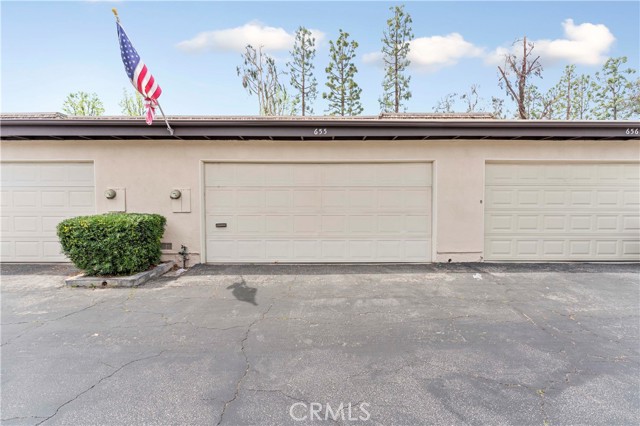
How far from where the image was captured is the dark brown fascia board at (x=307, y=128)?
6.31 m

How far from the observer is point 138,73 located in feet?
17.7

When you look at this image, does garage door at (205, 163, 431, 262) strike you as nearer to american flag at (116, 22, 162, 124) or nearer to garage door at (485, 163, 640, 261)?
garage door at (485, 163, 640, 261)

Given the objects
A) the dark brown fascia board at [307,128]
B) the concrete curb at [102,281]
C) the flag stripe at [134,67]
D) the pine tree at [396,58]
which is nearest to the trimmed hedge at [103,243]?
the concrete curb at [102,281]

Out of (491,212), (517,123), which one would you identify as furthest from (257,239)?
(517,123)

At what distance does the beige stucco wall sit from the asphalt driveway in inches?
73.4

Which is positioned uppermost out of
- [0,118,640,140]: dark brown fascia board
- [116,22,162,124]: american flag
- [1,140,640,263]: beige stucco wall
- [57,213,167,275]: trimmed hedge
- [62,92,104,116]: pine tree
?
[62,92,104,116]: pine tree

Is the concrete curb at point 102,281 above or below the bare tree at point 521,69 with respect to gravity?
below

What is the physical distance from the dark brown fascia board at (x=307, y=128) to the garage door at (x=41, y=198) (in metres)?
0.86

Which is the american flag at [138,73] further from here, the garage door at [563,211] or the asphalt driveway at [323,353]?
the garage door at [563,211]

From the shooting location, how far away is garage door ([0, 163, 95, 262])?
6.99 metres

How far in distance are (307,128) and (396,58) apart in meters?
13.6

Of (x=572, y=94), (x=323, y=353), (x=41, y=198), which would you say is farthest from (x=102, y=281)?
(x=572, y=94)

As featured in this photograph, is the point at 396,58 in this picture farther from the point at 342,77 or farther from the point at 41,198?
the point at 41,198

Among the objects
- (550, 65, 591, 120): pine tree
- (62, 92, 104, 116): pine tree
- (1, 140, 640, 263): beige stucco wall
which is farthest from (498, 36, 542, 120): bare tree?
(62, 92, 104, 116): pine tree
